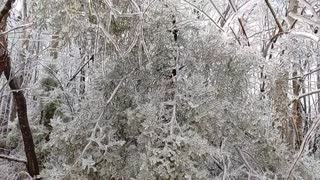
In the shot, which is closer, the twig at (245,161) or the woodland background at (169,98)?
the woodland background at (169,98)

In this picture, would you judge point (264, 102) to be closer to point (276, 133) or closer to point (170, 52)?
point (276, 133)

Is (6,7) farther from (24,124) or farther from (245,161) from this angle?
(245,161)

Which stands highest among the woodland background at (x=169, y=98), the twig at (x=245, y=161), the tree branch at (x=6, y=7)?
the tree branch at (x=6, y=7)

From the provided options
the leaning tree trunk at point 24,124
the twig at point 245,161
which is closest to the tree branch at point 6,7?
the leaning tree trunk at point 24,124

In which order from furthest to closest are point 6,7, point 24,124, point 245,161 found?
point 24,124, point 245,161, point 6,7

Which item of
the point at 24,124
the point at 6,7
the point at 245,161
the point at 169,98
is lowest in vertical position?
the point at 245,161

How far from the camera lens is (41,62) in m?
2.59

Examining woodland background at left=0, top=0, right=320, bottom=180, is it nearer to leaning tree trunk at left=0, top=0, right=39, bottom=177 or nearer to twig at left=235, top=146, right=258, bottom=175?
twig at left=235, top=146, right=258, bottom=175

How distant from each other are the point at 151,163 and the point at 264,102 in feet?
2.38

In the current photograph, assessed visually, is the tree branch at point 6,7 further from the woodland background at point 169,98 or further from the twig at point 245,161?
the twig at point 245,161

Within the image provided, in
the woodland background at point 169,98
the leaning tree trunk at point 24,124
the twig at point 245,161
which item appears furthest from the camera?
the leaning tree trunk at point 24,124

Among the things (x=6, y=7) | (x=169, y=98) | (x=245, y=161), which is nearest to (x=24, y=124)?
(x=6, y=7)

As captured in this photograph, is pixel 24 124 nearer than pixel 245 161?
No

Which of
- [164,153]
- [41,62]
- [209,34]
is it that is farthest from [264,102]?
[41,62]
